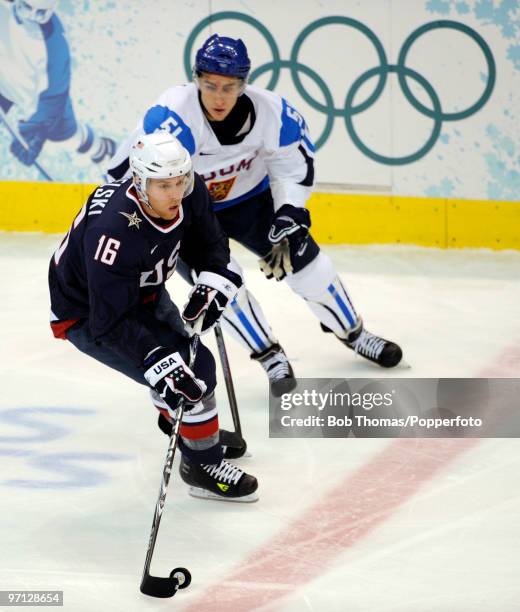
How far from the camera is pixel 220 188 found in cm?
396

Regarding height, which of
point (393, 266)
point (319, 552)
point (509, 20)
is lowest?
point (393, 266)

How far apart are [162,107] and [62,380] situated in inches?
41.7

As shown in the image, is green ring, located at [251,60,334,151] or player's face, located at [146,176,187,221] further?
green ring, located at [251,60,334,151]

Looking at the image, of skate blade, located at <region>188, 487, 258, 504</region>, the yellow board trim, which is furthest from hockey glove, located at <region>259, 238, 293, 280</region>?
the yellow board trim

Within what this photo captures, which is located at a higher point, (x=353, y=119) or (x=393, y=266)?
(x=353, y=119)

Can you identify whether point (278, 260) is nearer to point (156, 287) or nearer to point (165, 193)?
point (156, 287)

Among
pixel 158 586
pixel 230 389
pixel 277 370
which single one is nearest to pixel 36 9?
pixel 277 370

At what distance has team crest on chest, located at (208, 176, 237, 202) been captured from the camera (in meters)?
3.94

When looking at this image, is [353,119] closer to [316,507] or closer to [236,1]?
[236,1]

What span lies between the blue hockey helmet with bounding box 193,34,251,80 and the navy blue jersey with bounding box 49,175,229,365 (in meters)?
0.54

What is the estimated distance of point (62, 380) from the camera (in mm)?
4289

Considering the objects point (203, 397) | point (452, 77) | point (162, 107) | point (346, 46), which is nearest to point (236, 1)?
point (346, 46)

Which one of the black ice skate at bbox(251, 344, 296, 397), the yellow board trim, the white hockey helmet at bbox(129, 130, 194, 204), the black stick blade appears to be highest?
the white hockey helmet at bbox(129, 130, 194, 204)

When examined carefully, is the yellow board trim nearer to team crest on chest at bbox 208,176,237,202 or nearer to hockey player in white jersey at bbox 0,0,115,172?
hockey player in white jersey at bbox 0,0,115,172
